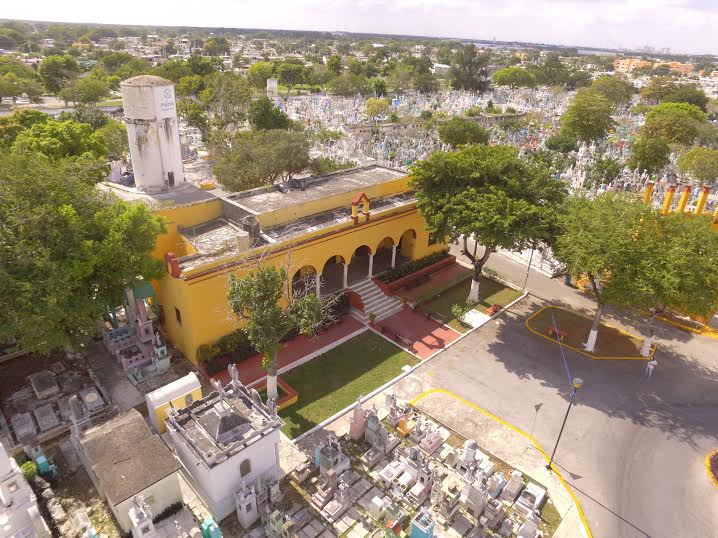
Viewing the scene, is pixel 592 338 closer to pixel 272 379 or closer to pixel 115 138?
pixel 272 379

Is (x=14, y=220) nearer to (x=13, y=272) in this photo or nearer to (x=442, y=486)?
(x=13, y=272)

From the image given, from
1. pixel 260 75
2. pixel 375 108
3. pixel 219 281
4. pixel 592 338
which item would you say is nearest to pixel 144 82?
pixel 219 281

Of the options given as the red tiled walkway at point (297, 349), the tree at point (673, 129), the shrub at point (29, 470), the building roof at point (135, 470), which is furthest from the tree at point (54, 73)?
the tree at point (673, 129)

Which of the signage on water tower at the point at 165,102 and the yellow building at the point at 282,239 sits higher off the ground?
the signage on water tower at the point at 165,102

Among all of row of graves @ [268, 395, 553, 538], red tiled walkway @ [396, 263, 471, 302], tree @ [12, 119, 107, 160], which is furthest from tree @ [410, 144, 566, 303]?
tree @ [12, 119, 107, 160]

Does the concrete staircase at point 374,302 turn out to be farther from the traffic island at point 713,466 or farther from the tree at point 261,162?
the traffic island at point 713,466

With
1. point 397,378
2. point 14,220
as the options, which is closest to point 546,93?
point 397,378
